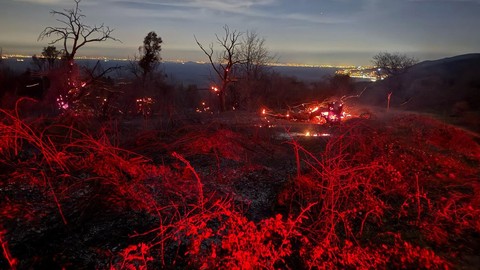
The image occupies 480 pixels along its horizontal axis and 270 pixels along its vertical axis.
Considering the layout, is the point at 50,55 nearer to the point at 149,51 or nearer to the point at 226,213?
the point at 149,51

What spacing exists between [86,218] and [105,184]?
73 centimetres

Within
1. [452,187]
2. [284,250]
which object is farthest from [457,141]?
[284,250]

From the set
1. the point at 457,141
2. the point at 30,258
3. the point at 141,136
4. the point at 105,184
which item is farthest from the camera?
the point at 457,141

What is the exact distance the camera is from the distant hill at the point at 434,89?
29469 millimetres

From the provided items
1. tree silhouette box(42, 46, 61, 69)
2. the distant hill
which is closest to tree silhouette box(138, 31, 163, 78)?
tree silhouette box(42, 46, 61, 69)

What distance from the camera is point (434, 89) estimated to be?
1464 inches

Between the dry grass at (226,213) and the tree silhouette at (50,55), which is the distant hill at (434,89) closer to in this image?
the dry grass at (226,213)

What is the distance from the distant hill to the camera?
1160 inches

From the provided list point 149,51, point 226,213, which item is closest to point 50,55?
point 149,51

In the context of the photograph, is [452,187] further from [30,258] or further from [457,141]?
[30,258]

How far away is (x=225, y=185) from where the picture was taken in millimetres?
8133

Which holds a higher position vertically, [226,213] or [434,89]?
[434,89]

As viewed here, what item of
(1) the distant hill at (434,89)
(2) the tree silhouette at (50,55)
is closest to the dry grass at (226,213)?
(1) the distant hill at (434,89)

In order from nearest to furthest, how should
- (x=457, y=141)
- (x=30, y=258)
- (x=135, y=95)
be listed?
1. (x=30, y=258)
2. (x=457, y=141)
3. (x=135, y=95)
